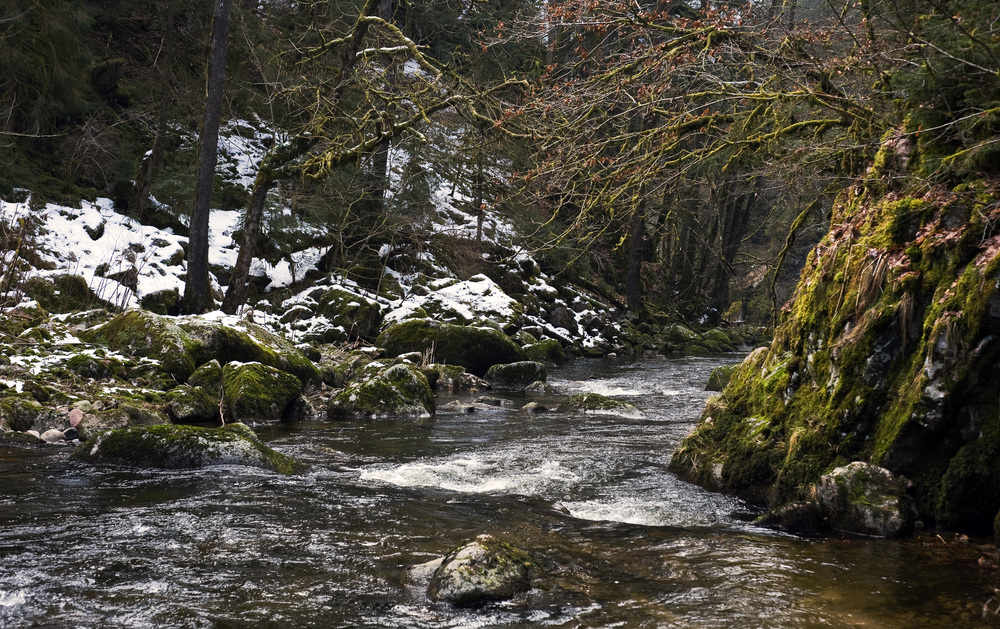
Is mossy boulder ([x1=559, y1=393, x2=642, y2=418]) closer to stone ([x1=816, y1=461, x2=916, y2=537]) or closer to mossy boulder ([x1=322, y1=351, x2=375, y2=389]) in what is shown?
mossy boulder ([x1=322, y1=351, x2=375, y2=389])

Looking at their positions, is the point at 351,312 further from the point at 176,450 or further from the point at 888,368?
the point at 888,368

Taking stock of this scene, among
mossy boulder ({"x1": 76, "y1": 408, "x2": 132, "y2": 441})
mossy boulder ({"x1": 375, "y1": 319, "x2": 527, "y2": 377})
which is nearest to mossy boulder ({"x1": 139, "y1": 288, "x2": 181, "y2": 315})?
mossy boulder ({"x1": 375, "y1": 319, "x2": 527, "y2": 377})

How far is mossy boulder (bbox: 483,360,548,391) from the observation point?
1448 centimetres

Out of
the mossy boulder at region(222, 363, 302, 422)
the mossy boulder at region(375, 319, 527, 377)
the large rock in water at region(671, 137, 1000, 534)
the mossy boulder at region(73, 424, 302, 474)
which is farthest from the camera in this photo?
the mossy boulder at region(375, 319, 527, 377)

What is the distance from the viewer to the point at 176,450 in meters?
6.70

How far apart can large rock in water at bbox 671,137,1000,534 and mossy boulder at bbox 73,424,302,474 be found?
4.22 m

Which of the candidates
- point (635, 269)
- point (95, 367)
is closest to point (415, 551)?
point (95, 367)

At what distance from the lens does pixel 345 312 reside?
17125 mm

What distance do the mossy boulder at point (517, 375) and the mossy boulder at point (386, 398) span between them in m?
3.47

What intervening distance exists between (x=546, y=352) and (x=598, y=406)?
7491 millimetres

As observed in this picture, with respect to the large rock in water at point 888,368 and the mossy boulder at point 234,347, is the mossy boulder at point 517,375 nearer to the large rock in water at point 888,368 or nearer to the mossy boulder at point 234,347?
the mossy boulder at point 234,347

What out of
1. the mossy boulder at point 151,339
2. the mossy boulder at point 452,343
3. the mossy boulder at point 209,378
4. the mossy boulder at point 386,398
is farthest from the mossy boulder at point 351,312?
the mossy boulder at point 209,378

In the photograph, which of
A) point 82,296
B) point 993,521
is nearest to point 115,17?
point 82,296

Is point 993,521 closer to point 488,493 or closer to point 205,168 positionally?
point 488,493
